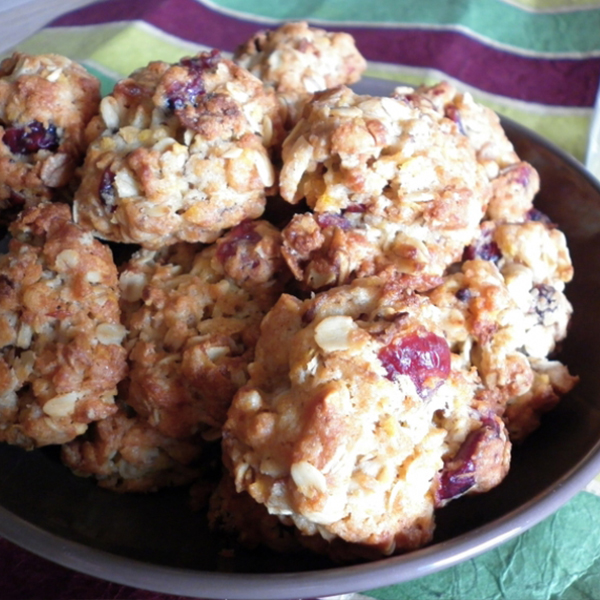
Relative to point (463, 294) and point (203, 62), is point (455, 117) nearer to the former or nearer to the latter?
point (463, 294)

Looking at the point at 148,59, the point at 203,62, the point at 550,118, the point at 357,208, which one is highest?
the point at 203,62

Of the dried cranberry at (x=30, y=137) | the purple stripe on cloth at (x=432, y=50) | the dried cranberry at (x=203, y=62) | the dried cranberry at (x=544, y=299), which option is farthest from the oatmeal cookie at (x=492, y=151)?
the purple stripe on cloth at (x=432, y=50)

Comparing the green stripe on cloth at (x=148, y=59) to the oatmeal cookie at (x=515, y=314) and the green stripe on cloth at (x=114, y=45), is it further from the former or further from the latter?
the oatmeal cookie at (x=515, y=314)

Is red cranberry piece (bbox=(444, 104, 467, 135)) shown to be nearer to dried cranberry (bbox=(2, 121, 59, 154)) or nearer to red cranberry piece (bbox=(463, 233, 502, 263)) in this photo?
red cranberry piece (bbox=(463, 233, 502, 263))

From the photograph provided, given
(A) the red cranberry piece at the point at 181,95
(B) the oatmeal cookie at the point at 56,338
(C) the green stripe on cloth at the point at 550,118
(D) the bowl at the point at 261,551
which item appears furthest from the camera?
(C) the green stripe on cloth at the point at 550,118

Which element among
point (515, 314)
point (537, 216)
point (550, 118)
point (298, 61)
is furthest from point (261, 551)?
point (550, 118)

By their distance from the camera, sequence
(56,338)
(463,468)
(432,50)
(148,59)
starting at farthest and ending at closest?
(432,50)
(148,59)
(56,338)
(463,468)
